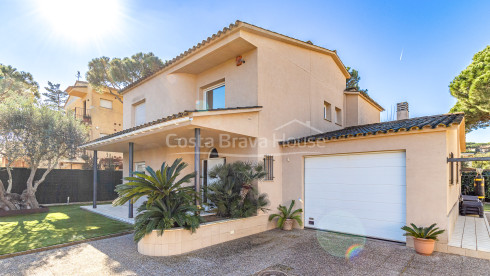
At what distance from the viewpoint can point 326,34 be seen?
46.7 ft

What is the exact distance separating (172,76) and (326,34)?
29.2 feet

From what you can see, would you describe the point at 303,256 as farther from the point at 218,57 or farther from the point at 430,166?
the point at 218,57

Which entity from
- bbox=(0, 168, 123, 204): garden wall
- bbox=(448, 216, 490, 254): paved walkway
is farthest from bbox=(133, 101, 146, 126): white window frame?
bbox=(448, 216, 490, 254): paved walkway

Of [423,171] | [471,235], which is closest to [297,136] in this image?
[423,171]

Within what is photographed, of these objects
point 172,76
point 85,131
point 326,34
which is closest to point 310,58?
point 326,34

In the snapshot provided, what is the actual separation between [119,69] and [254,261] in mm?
21942

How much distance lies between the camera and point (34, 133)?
1377 cm

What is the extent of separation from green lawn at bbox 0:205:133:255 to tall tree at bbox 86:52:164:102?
45.9 ft

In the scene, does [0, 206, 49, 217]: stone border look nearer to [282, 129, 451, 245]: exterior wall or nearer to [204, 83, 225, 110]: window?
[204, 83, 225, 110]: window

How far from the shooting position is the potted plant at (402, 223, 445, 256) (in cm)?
658

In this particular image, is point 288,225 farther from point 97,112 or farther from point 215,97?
point 97,112

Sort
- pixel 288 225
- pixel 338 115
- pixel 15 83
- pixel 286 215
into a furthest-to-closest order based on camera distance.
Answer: pixel 15 83
pixel 338 115
pixel 286 215
pixel 288 225

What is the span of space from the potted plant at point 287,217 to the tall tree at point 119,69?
1792 centimetres

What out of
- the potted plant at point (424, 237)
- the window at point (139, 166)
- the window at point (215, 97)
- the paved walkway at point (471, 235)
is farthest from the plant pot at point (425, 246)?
the window at point (139, 166)
